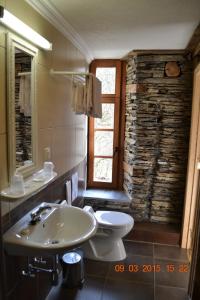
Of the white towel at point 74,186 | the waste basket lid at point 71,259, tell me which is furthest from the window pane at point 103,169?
the waste basket lid at point 71,259

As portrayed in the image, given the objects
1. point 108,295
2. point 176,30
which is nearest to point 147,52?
point 176,30

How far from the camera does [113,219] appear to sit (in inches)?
109

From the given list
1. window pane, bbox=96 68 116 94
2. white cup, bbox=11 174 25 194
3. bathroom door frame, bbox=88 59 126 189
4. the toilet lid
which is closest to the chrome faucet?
white cup, bbox=11 174 25 194

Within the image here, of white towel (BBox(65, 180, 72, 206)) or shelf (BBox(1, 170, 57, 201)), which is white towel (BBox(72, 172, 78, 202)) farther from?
shelf (BBox(1, 170, 57, 201))

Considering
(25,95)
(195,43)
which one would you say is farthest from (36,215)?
(195,43)

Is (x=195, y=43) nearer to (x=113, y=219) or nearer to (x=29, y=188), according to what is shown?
(x=113, y=219)

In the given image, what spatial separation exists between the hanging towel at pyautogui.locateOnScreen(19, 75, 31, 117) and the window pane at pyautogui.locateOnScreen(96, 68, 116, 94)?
77.3 inches

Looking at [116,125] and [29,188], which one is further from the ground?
[116,125]

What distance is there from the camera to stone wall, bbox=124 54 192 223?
302 cm

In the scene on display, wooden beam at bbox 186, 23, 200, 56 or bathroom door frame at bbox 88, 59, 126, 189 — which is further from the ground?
wooden beam at bbox 186, 23, 200, 56

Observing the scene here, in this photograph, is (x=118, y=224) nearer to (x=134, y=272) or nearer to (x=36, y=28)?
(x=134, y=272)

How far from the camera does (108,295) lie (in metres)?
2.18

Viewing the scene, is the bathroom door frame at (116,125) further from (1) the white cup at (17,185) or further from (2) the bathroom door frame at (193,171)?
(1) the white cup at (17,185)

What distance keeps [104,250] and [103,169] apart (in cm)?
123
